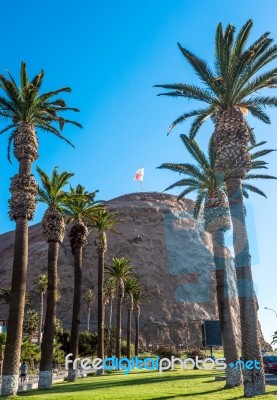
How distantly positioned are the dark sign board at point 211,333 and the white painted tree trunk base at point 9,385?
83.2ft

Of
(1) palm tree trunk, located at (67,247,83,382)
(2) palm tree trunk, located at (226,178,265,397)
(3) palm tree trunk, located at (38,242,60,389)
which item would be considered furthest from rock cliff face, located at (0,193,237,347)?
(2) palm tree trunk, located at (226,178,265,397)

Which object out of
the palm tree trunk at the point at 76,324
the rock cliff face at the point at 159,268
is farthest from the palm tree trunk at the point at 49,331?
the rock cliff face at the point at 159,268

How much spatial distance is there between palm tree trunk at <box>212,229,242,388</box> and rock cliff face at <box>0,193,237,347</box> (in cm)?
8373

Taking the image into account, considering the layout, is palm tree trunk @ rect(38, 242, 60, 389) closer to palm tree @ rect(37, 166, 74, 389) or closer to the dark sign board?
palm tree @ rect(37, 166, 74, 389)

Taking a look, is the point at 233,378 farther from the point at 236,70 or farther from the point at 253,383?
the point at 236,70

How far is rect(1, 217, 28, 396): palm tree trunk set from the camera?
62.6 ft

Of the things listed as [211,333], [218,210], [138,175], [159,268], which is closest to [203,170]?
[218,210]

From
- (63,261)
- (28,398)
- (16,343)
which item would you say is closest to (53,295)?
(16,343)

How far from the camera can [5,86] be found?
23.0 meters

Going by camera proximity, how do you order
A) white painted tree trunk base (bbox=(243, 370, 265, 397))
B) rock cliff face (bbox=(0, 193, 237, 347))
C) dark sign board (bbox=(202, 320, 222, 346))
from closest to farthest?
white painted tree trunk base (bbox=(243, 370, 265, 397)), dark sign board (bbox=(202, 320, 222, 346)), rock cliff face (bbox=(0, 193, 237, 347))

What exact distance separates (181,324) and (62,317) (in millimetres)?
29759

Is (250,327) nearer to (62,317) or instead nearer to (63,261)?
(62,317)

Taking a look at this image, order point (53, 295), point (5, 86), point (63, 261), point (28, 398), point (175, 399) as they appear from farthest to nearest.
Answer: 1. point (63, 261)
2. point (53, 295)
3. point (5, 86)
4. point (28, 398)
5. point (175, 399)

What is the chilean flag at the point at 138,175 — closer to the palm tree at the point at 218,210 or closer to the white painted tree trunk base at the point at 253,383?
the palm tree at the point at 218,210
